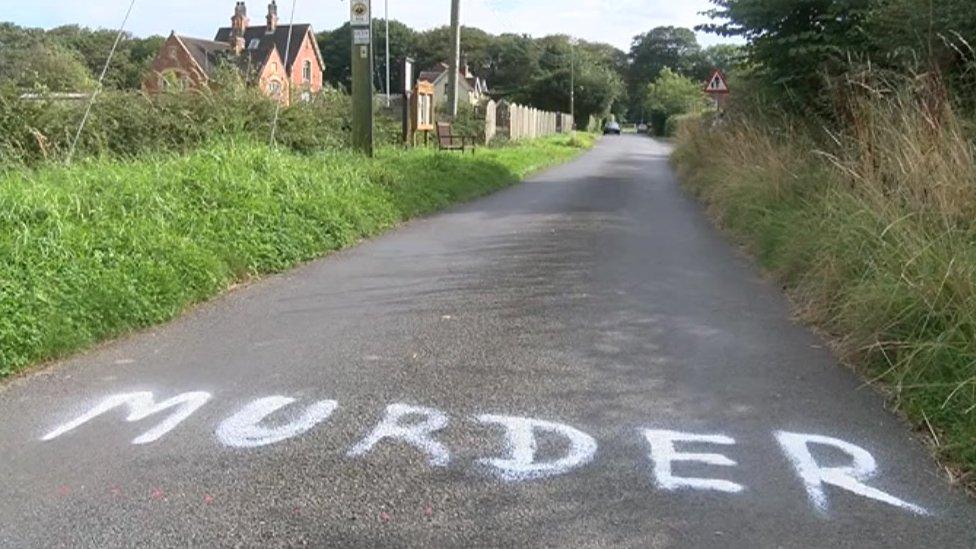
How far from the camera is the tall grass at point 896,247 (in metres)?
4.60

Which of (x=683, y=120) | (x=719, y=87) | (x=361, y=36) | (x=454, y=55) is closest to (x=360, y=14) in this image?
(x=361, y=36)

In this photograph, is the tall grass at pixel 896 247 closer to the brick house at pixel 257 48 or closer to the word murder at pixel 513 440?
the word murder at pixel 513 440

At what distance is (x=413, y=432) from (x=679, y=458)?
1.25 meters

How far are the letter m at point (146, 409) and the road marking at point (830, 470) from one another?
2972mm

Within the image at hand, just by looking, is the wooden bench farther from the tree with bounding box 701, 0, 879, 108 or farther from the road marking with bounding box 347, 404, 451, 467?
the road marking with bounding box 347, 404, 451, 467

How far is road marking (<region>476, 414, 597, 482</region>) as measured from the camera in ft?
12.6

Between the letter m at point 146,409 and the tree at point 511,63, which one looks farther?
the tree at point 511,63

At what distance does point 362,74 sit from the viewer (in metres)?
14.6

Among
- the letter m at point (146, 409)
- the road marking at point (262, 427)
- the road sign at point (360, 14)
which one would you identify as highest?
the road sign at point (360, 14)

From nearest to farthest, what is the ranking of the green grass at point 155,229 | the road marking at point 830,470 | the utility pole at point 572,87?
the road marking at point 830,470 → the green grass at point 155,229 → the utility pole at point 572,87

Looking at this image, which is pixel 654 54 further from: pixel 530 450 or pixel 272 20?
pixel 530 450

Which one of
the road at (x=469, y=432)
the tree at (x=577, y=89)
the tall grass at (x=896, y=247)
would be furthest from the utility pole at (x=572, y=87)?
the road at (x=469, y=432)

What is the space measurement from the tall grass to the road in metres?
0.22

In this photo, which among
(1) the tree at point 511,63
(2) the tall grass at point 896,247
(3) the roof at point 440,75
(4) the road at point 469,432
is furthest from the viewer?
(1) the tree at point 511,63
